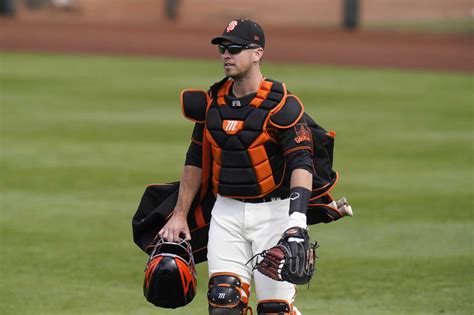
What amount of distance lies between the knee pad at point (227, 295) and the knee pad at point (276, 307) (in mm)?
136

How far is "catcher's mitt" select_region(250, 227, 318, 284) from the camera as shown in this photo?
6.56 m

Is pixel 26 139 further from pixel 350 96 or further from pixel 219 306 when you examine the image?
pixel 219 306

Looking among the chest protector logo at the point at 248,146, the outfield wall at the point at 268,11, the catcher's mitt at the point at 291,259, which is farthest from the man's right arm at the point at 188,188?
the outfield wall at the point at 268,11

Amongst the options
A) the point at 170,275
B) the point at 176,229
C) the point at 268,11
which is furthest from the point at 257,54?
the point at 268,11

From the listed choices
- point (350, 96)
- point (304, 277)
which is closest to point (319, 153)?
point (304, 277)

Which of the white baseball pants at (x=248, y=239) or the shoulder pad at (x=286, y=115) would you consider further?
the white baseball pants at (x=248, y=239)

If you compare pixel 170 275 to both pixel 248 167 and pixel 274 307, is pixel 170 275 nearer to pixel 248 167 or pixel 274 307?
pixel 274 307

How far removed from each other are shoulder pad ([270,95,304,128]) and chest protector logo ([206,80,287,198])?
29mm

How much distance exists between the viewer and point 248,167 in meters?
7.04

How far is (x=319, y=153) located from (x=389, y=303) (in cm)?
235

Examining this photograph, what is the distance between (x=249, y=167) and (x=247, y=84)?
53 cm

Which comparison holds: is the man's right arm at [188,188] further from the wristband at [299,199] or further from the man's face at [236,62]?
the wristband at [299,199]

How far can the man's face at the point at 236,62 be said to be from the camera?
699cm

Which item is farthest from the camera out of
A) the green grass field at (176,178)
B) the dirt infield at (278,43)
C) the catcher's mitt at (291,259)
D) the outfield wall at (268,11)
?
the outfield wall at (268,11)
